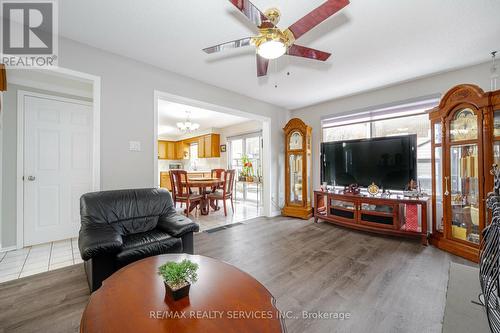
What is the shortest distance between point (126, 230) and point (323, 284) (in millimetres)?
2123

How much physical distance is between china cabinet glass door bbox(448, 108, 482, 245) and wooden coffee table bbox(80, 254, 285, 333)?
3.00 m

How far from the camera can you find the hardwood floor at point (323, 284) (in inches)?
59.0

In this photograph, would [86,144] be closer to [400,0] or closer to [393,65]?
[400,0]

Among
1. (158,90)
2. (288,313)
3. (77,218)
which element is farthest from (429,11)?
(77,218)

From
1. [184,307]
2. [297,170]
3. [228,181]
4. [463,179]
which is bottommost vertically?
[184,307]

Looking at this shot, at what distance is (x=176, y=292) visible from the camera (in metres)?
1.02

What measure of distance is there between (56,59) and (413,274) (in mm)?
4386

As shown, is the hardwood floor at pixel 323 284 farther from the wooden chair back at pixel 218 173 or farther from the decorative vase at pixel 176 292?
the wooden chair back at pixel 218 173

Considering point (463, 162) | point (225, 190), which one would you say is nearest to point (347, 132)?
point (463, 162)

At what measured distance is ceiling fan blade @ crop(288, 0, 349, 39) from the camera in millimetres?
1280

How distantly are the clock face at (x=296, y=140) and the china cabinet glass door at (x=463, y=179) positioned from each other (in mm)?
2348

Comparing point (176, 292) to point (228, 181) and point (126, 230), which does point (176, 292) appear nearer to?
point (126, 230)

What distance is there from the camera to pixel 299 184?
450 centimetres

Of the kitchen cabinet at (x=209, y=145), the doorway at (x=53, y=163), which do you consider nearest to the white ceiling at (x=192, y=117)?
the kitchen cabinet at (x=209, y=145)
